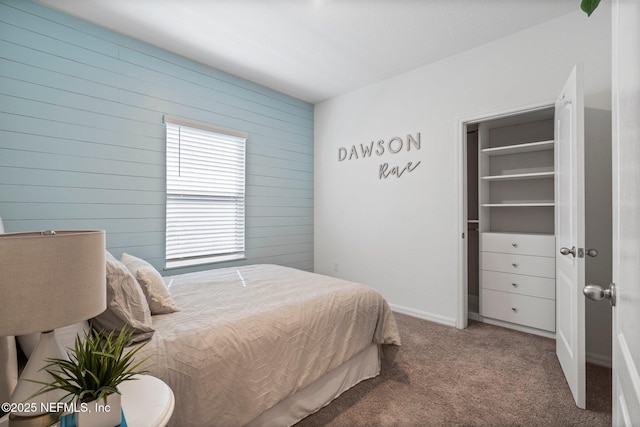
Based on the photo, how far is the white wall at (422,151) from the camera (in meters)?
2.64

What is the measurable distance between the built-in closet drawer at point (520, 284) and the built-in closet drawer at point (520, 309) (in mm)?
41

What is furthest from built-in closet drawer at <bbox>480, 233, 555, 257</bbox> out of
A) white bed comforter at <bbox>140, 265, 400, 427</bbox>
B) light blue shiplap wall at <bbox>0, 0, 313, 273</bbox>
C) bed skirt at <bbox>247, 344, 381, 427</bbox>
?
light blue shiplap wall at <bbox>0, 0, 313, 273</bbox>

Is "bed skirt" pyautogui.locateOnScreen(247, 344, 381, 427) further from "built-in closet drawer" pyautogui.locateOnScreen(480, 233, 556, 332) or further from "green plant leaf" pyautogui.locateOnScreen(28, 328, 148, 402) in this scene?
"built-in closet drawer" pyautogui.locateOnScreen(480, 233, 556, 332)

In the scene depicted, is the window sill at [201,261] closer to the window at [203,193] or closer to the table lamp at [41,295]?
the window at [203,193]

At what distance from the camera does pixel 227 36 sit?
9.36 ft

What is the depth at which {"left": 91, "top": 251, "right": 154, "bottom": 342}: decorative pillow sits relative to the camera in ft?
4.51

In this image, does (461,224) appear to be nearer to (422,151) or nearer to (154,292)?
(422,151)

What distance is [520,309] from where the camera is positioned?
120 inches

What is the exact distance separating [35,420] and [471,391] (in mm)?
2203

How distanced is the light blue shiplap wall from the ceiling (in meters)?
0.20

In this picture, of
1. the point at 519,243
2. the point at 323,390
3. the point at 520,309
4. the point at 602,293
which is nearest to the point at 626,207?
the point at 602,293

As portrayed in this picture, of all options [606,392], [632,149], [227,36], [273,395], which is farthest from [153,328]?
[606,392]

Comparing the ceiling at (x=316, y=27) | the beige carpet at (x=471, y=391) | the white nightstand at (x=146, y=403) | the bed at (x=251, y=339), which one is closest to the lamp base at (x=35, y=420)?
the white nightstand at (x=146, y=403)

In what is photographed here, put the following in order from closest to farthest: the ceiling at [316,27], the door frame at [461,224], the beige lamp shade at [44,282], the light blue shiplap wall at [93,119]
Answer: the beige lamp shade at [44,282], the light blue shiplap wall at [93,119], the ceiling at [316,27], the door frame at [461,224]
